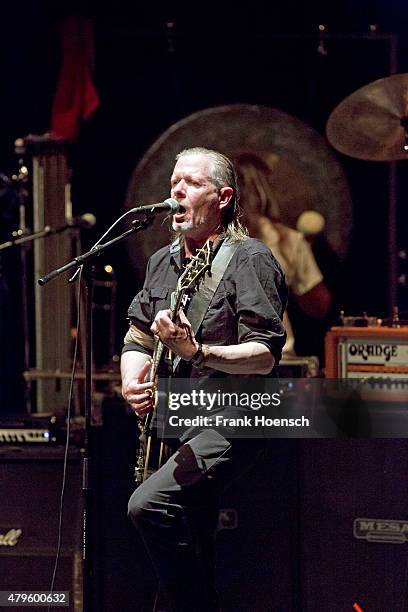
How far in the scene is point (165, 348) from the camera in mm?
3449

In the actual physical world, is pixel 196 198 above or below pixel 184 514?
above

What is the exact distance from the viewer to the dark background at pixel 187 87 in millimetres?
6469

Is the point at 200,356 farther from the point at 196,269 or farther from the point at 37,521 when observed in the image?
the point at 37,521

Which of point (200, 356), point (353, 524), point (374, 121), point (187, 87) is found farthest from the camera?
point (187, 87)

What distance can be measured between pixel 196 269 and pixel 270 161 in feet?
11.6

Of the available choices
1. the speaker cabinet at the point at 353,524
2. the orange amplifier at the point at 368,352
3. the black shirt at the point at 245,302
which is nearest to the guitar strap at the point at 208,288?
the black shirt at the point at 245,302

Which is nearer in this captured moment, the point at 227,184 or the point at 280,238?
the point at 227,184

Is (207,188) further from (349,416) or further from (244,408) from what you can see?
(349,416)

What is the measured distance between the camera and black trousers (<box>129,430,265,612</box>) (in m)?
3.23

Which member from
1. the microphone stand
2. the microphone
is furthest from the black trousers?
the microphone

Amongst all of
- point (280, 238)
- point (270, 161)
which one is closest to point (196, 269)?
point (280, 238)

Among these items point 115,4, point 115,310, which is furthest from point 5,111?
point 115,310

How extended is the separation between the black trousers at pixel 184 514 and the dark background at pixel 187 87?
11.2 ft

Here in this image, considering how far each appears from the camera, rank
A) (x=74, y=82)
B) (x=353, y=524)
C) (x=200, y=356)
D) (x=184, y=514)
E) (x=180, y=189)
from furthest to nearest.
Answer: (x=74, y=82), (x=353, y=524), (x=180, y=189), (x=184, y=514), (x=200, y=356)
